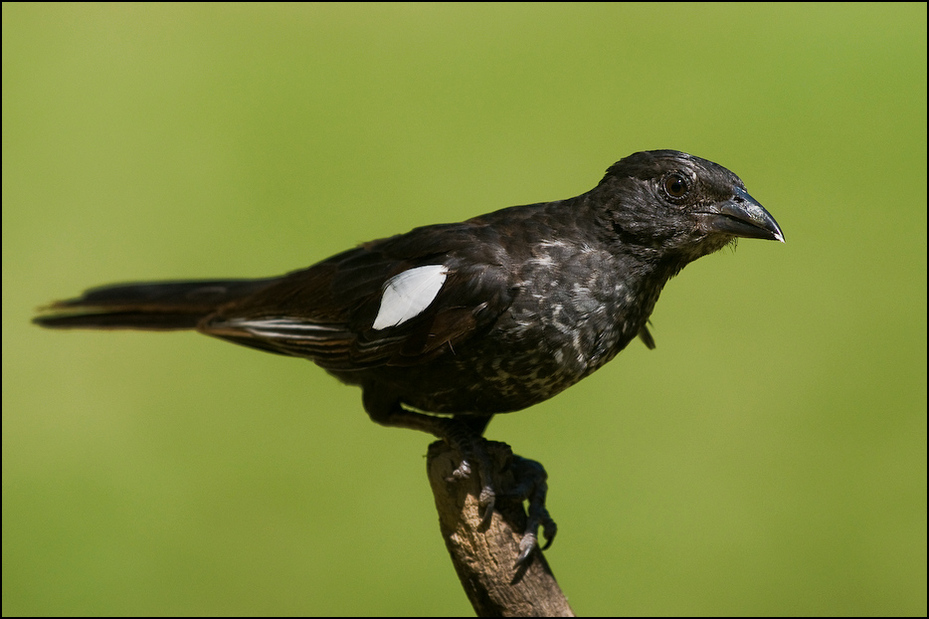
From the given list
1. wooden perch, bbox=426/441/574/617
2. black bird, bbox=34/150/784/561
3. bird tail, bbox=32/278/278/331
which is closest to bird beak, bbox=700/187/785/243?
black bird, bbox=34/150/784/561

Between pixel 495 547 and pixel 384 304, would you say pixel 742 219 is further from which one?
pixel 495 547

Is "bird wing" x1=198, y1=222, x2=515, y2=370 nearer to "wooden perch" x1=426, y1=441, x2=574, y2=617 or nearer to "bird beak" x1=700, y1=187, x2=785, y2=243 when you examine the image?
"wooden perch" x1=426, y1=441, x2=574, y2=617

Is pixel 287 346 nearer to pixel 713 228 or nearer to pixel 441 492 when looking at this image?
pixel 441 492

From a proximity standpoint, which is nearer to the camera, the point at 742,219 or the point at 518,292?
the point at 742,219

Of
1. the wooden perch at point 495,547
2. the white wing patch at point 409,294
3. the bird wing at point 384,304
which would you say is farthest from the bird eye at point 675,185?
the wooden perch at point 495,547

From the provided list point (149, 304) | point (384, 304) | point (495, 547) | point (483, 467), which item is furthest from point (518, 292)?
point (149, 304)

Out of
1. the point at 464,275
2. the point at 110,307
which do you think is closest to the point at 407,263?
the point at 464,275

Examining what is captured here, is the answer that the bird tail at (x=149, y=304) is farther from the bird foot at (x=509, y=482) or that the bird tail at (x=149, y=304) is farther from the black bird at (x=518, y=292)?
the bird foot at (x=509, y=482)
